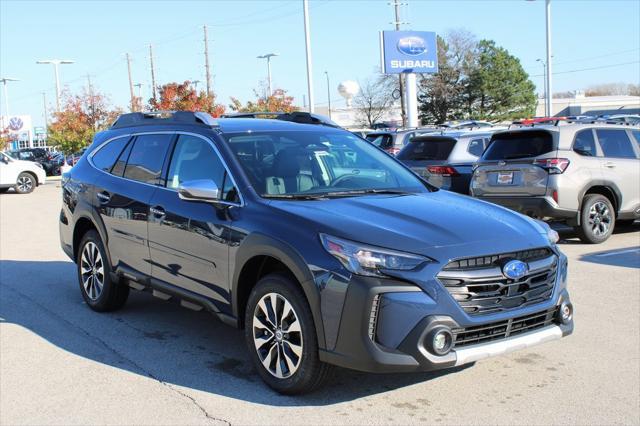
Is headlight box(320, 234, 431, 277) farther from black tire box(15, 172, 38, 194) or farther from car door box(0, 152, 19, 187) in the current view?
black tire box(15, 172, 38, 194)

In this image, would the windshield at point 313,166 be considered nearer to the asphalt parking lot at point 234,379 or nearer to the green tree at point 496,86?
the asphalt parking lot at point 234,379

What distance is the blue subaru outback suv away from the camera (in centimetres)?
394

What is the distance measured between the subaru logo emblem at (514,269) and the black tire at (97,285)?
12.3ft

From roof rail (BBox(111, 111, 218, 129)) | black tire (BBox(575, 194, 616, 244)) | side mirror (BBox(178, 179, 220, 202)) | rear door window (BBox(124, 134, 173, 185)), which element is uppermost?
roof rail (BBox(111, 111, 218, 129))

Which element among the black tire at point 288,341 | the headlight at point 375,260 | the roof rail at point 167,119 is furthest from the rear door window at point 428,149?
the headlight at point 375,260

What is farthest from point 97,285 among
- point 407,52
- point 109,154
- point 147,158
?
point 407,52

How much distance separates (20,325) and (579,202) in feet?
24.7

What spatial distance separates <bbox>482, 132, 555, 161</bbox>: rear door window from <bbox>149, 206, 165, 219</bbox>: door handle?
6.35 m

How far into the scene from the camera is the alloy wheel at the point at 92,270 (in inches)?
265

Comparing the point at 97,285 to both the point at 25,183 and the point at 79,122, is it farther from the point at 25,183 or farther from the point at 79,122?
the point at 79,122

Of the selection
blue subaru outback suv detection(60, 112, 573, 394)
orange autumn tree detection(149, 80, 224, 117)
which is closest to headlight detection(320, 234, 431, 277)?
blue subaru outback suv detection(60, 112, 573, 394)

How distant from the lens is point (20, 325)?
6516 mm

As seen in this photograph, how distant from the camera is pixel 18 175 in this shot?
25.6 m

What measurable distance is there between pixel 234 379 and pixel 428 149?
10.1m
